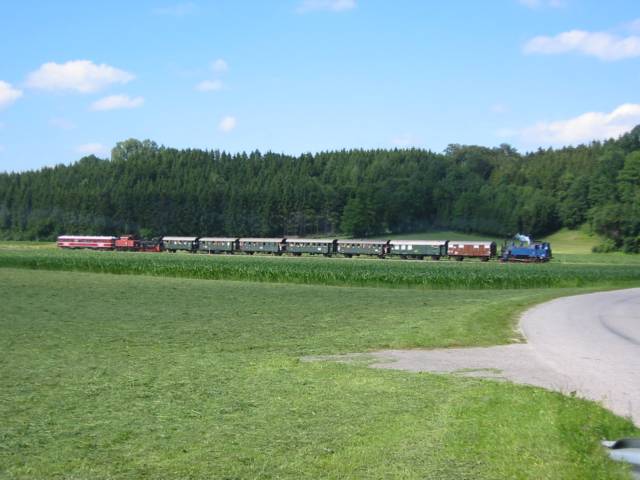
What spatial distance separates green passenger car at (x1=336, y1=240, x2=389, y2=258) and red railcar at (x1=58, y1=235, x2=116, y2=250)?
33166mm

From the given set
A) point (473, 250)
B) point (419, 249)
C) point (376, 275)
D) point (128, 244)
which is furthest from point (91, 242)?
point (376, 275)

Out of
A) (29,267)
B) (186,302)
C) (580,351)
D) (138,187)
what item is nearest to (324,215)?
(138,187)

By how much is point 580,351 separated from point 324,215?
12645 cm

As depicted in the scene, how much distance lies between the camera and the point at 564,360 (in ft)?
48.6

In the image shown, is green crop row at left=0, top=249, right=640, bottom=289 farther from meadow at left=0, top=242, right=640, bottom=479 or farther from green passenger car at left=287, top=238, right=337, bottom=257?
green passenger car at left=287, top=238, right=337, bottom=257

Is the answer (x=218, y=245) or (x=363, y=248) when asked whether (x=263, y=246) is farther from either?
(x=363, y=248)

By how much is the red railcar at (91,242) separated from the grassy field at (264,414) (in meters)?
88.4

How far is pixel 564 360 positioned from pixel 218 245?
3360 inches

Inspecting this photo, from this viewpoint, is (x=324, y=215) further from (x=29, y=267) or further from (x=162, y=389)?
(x=162, y=389)

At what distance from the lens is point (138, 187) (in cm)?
14675

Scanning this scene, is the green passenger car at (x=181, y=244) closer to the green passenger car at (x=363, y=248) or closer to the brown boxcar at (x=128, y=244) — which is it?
the brown boxcar at (x=128, y=244)

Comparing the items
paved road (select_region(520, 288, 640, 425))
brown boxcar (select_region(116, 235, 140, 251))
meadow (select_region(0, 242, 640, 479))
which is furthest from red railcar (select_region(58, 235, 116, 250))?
meadow (select_region(0, 242, 640, 479))

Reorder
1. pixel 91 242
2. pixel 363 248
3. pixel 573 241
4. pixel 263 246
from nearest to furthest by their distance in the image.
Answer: pixel 363 248 < pixel 263 246 < pixel 91 242 < pixel 573 241

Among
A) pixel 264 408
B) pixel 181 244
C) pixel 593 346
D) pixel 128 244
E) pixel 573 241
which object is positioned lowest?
pixel 593 346
